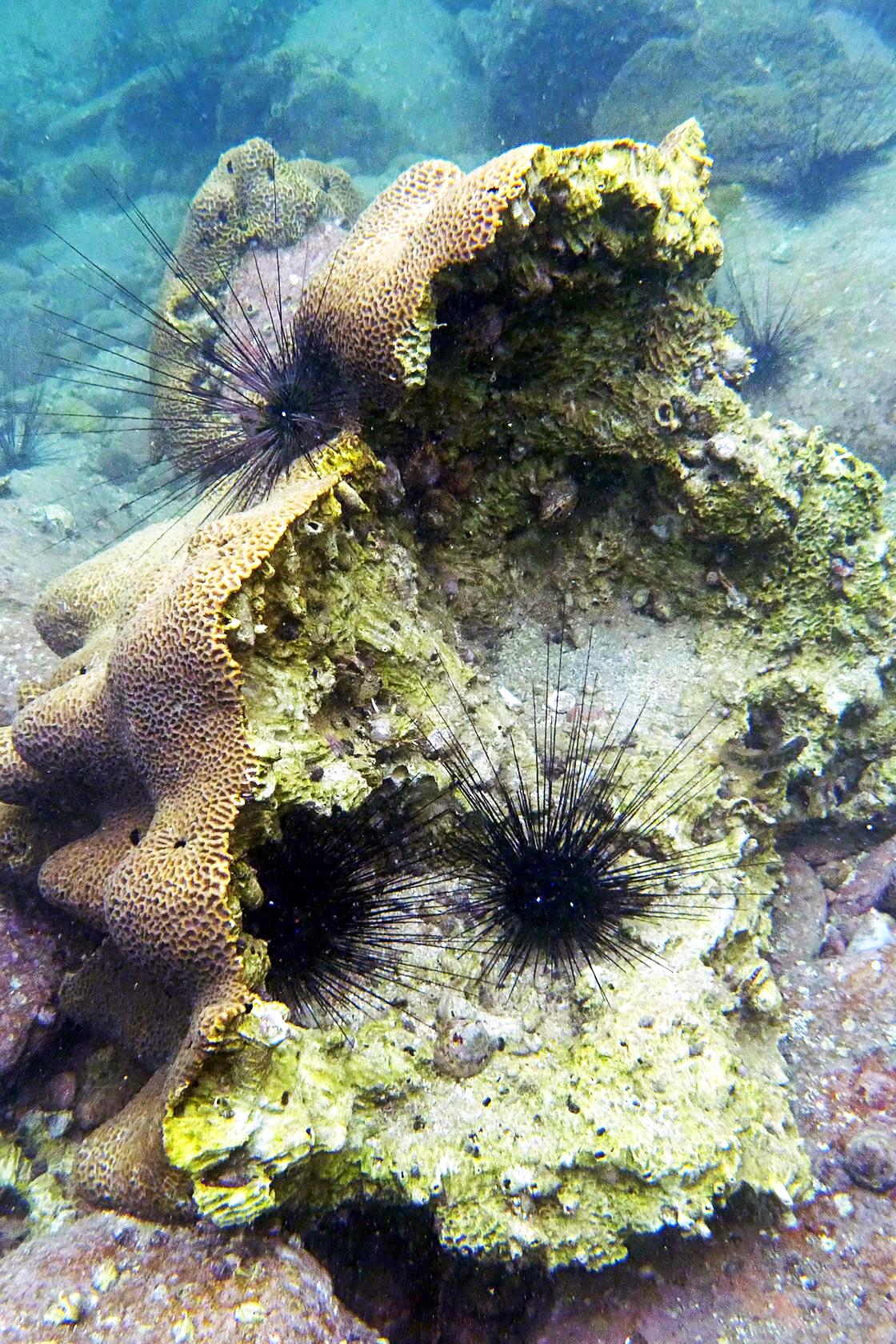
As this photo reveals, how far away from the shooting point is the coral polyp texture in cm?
229

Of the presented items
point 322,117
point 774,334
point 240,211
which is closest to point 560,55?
point 322,117

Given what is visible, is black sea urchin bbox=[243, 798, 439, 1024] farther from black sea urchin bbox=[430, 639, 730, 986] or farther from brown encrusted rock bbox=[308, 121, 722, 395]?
brown encrusted rock bbox=[308, 121, 722, 395]

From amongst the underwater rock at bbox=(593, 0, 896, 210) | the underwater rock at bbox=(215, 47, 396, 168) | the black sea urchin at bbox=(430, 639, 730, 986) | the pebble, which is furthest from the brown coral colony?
the underwater rock at bbox=(215, 47, 396, 168)

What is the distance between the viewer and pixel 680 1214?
7.85 ft

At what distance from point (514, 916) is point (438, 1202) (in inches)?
40.3

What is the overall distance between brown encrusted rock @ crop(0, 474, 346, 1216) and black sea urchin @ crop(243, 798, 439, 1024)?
0.32 meters

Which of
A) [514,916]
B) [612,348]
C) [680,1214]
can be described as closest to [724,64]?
[612,348]

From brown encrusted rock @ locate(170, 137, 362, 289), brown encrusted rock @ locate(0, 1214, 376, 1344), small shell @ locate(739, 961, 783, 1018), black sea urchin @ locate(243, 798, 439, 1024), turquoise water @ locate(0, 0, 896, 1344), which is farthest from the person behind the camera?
turquoise water @ locate(0, 0, 896, 1344)

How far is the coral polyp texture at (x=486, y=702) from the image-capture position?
7.50 ft

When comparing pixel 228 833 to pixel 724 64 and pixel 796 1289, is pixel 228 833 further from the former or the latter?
pixel 724 64

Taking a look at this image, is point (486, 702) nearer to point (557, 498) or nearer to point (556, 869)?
point (556, 869)

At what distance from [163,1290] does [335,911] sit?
3.92 ft

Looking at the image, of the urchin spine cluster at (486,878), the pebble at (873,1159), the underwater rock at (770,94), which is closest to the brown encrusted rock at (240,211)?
the urchin spine cluster at (486,878)

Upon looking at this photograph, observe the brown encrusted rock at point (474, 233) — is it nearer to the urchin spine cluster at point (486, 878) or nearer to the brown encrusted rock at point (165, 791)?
the brown encrusted rock at point (165, 791)
